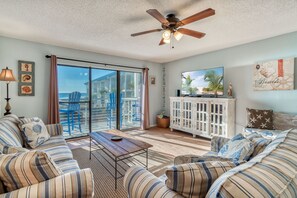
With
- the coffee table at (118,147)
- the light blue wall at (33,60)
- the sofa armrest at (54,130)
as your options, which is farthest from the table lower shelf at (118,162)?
the light blue wall at (33,60)

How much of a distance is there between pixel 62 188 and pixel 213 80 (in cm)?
378

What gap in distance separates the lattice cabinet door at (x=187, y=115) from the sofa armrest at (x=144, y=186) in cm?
333

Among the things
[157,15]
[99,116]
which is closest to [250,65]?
[157,15]

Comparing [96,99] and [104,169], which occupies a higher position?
[96,99]

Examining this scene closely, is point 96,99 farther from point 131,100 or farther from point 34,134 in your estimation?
point 34,134

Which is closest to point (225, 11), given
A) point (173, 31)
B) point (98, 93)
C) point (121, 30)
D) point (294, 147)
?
point (173, 31)

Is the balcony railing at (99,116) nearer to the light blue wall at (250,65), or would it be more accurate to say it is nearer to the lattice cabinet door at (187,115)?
the lattice cabinet door at (187,115)

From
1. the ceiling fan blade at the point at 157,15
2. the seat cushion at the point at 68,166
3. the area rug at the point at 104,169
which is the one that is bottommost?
the area rug at the point at 104,169

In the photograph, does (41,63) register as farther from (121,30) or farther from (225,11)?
(225,11)

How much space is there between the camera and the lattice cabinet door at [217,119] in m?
3.48

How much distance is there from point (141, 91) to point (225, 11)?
11.0 ft

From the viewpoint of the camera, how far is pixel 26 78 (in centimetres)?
327

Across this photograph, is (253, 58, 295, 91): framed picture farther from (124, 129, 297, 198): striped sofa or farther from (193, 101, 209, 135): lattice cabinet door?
(124, 129, 297, 198): striped sofa

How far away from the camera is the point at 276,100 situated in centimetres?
304
